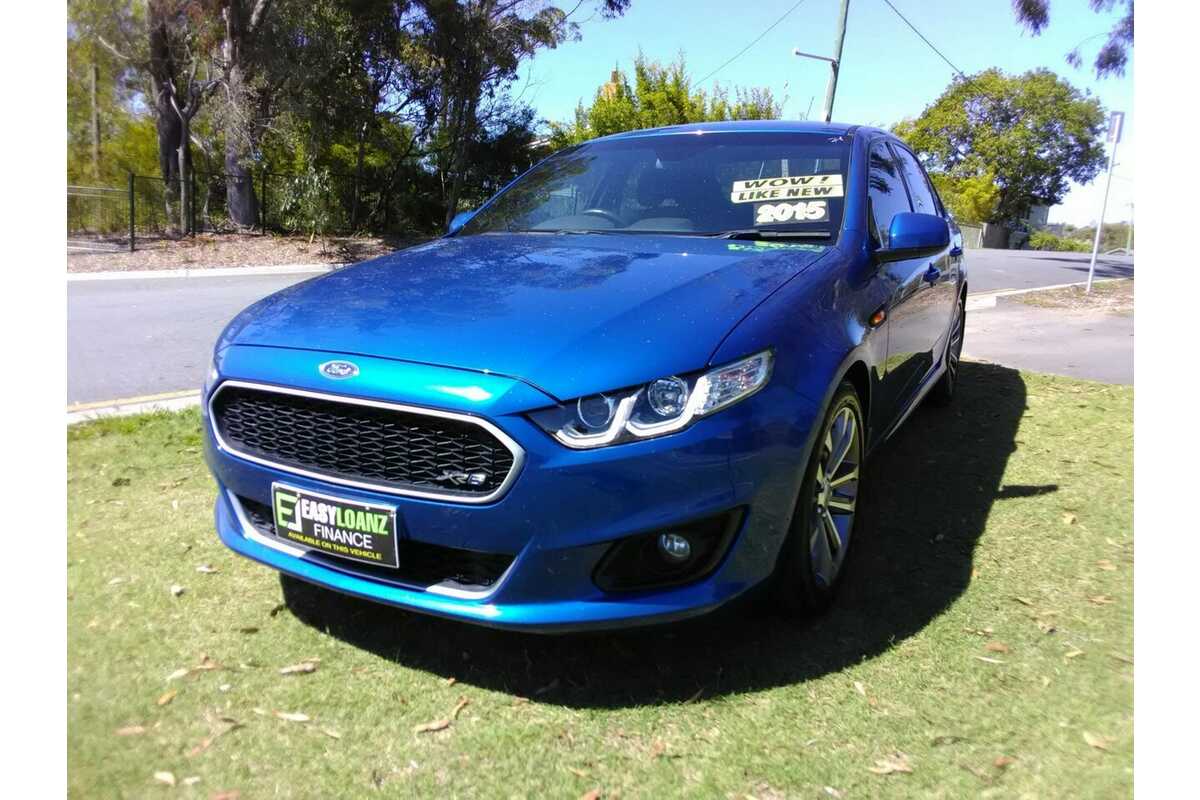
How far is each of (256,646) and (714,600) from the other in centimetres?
136

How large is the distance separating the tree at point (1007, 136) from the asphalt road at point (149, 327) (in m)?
32.0

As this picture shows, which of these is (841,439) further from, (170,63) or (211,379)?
(170,63)

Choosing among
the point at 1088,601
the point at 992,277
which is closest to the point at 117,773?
the point at 1088,601

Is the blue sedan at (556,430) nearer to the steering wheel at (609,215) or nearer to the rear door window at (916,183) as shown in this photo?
the steering wheel at (609,215)

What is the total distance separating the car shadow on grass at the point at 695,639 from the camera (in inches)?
95.2

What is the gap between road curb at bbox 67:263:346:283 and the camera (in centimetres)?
1206

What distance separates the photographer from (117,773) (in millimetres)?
2029

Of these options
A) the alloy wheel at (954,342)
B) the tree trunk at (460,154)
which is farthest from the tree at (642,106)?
the alloy wheel at (954,342)

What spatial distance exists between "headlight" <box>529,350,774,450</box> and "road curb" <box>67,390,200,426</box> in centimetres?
342

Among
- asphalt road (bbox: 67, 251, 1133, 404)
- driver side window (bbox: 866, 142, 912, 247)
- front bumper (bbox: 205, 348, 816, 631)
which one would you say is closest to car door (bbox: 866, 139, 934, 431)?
driver side window (bbox: 866, 142, 912, 247)

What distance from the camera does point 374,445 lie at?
7.11ft

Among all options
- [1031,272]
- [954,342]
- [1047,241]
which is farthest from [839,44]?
[1047,241]

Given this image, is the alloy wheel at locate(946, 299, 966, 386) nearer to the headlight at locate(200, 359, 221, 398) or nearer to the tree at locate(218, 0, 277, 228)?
the headlight at locate(200, 359, 221, 398)

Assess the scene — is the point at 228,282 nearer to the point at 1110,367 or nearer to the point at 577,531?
the point at 1110,367
